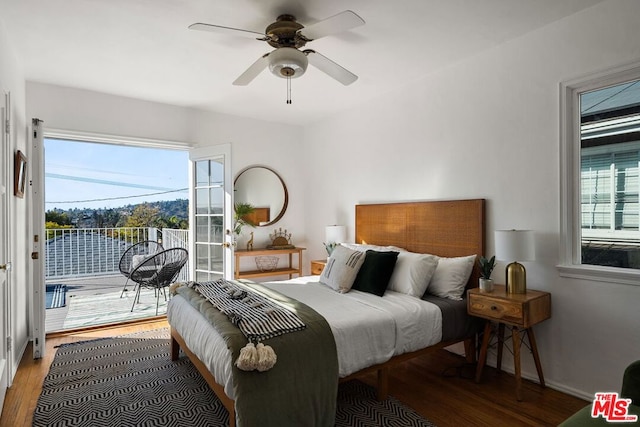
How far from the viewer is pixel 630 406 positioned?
5.03ft

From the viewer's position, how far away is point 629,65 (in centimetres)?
223

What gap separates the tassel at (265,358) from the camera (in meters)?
1.74

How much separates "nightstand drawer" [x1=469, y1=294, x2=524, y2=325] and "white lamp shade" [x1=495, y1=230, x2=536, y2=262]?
0.30 meters

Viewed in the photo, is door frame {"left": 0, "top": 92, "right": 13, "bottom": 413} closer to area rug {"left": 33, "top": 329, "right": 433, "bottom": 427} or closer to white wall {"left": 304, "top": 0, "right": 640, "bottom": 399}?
area rug {"left": 33, "top": 329, "right": 433, "bottom": 427}

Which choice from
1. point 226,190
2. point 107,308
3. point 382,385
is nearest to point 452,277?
point 382,385

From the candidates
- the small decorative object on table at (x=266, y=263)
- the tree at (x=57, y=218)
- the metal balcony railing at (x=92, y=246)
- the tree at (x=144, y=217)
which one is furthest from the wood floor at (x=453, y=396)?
the tree at (x=144, y=217)

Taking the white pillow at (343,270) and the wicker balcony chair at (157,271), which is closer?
the white pillow at (343,270)

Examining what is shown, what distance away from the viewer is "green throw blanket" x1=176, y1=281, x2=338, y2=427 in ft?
5.72

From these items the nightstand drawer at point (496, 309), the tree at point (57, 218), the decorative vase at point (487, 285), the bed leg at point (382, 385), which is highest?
the tree at point (57, 218)

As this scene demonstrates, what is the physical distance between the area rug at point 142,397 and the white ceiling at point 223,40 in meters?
2.55

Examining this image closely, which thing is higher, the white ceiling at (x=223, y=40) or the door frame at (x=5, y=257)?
the white ceiling at (x=223, y=40)

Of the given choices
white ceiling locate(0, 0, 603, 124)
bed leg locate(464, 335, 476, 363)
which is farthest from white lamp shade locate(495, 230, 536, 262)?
white ceiling locate(0, 0, 603, 124)

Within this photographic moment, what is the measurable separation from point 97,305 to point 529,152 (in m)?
5.53
